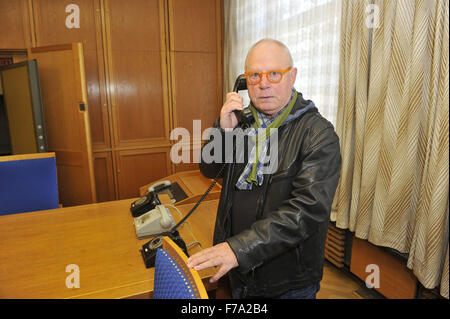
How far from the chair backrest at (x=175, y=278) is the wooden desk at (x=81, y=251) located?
309mm

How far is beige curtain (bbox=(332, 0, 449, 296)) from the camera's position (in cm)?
164

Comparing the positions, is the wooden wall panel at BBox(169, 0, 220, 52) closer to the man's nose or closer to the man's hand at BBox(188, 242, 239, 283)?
the man's nose

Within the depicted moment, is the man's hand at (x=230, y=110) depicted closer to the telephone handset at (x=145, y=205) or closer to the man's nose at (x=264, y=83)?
the man's nose at (x=264, y=83)

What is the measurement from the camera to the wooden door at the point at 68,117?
→ 10.7 feet

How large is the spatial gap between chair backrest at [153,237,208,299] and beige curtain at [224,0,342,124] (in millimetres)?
2091

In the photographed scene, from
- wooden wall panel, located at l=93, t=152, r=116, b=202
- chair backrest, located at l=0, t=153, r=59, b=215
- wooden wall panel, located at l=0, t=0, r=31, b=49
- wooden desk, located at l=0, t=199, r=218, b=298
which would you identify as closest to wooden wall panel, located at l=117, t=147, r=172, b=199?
wooden wall panel, located at l=93, t=152, r=116, b=202

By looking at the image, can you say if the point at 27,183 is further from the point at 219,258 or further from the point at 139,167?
the point at 139,167

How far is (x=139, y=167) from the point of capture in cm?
423

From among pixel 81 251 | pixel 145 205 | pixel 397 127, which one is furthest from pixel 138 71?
pixel 397 127

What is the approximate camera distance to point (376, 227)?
205cm

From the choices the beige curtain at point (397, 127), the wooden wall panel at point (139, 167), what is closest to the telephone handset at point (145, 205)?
the beige curtain at point (397, 127)

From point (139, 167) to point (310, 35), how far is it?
277 centimetres
